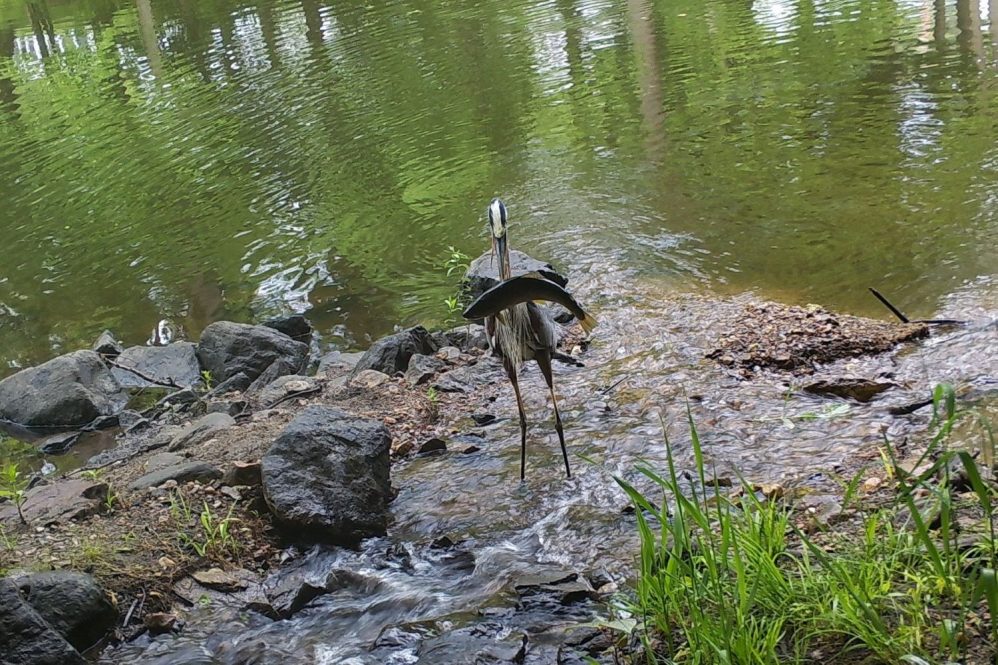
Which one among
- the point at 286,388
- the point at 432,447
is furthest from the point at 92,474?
the point at 432,447

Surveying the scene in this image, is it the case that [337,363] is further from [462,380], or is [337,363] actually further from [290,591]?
[290,591]

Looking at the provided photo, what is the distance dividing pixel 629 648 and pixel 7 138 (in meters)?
18.3

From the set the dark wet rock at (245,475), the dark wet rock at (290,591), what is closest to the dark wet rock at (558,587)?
the dark wet rock at (290,591)

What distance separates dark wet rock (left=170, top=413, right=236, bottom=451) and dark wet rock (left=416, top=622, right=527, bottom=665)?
124 inches

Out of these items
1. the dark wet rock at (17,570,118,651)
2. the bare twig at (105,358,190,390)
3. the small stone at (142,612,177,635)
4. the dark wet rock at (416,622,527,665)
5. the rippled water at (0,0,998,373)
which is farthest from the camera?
the rippled water at (0,0,998,373)

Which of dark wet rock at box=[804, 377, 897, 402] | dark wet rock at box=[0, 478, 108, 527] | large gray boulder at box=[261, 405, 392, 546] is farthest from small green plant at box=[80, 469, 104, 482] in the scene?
dark wet rock at box=[804, 377, 897, 402]

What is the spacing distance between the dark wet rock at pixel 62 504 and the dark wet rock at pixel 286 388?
1789mm

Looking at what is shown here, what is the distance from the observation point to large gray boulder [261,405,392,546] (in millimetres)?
4441

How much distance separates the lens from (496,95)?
15141 millimetres

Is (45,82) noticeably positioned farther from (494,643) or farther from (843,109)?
(494,643)

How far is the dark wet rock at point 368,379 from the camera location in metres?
6.50

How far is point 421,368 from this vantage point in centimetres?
673

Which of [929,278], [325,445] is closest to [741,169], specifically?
[929,278]

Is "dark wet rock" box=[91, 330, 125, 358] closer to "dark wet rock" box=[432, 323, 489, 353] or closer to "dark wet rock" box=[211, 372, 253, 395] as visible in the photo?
"dark wet rock" box=[211, 372, 253, 395]
